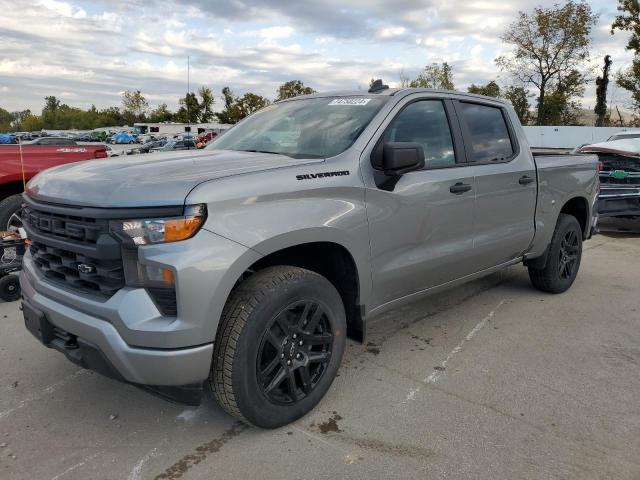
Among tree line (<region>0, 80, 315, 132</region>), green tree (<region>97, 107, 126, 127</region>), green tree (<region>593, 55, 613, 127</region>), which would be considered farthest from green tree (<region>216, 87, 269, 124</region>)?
green tree (<region>593, 55, 613, 127</region>)

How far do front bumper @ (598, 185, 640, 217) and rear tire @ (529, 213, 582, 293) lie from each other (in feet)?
12.9

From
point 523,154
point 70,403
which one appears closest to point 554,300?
point 523,154

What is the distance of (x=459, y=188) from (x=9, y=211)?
4.94 metres

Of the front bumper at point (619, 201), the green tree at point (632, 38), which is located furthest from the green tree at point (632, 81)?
the front bumper at point (619, 201)

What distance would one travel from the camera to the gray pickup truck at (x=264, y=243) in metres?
2.45

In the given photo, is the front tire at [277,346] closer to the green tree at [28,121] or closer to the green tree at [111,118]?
the green tree at [111,118]

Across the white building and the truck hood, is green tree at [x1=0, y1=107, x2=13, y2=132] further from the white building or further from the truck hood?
the truck hood

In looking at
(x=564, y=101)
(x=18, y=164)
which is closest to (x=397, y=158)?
(x=18, y=164)

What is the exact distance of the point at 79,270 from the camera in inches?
A: 105

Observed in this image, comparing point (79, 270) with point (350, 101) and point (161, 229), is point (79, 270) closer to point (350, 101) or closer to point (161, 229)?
point (161, 229)

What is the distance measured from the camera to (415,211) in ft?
11.6

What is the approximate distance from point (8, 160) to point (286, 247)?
15.8 ft

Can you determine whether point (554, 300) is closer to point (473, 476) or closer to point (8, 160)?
point (473, 476)

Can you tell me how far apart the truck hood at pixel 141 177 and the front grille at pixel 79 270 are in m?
0.27
